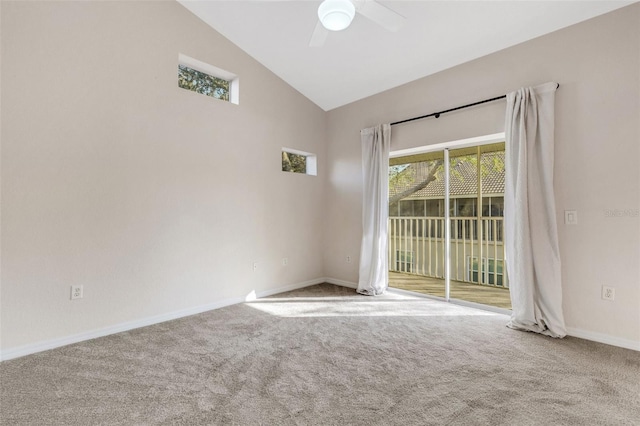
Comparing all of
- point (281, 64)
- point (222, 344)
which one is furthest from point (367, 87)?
point (222, 344)

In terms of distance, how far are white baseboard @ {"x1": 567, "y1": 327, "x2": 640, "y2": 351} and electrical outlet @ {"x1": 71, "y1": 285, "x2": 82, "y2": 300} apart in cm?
438

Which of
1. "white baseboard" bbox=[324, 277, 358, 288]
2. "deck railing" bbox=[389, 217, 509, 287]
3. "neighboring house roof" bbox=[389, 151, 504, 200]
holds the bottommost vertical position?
"white baseboard" bbox=[324, 277, 358, 288]

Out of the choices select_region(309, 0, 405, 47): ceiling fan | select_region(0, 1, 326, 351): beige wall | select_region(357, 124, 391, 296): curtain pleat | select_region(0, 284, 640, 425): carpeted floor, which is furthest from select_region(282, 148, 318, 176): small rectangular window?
select_region(0, 284, 640, 425): carpeted floor

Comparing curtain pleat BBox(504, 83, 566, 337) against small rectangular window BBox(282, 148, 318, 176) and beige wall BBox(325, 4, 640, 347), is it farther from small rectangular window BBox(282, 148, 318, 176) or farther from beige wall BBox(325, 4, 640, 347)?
small rectangular window BBox(282, 148, 318, 176)

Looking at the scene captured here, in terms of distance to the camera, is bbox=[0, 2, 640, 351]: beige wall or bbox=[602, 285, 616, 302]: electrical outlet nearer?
bbox=[0, 2, 640, 351]: beige wall

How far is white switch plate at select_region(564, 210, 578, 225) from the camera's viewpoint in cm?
276

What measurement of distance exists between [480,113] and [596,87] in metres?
0.96

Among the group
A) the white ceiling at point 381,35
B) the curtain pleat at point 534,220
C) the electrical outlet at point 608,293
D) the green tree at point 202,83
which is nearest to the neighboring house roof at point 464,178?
the curtain pleat at point 534,220

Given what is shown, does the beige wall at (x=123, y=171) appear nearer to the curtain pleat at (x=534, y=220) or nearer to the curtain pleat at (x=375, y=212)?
the curtain pleat at (x=375, y=212)

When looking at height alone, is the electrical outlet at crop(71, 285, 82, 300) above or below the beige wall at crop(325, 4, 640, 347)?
below

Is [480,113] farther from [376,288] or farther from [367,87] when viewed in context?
[376,288]

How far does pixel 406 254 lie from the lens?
4695mm

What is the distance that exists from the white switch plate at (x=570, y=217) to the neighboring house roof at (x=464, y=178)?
84 cm

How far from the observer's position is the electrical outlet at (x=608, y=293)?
2.59 meters
